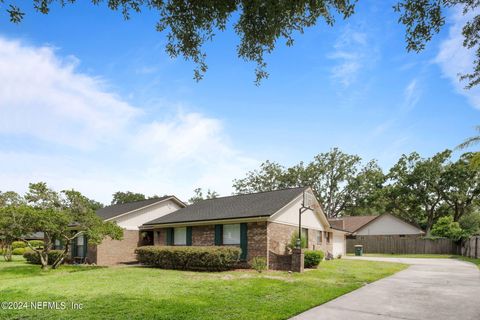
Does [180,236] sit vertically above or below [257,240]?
below

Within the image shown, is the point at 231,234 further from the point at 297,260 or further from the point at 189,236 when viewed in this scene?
the point at 297,260

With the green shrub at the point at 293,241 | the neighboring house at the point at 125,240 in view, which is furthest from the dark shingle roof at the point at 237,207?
the green shrub at the point at 293,241

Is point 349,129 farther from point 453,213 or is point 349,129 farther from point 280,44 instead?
point 453,213

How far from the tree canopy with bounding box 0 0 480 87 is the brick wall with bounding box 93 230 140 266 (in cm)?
1928

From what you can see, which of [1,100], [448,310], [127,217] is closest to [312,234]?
[127,217]

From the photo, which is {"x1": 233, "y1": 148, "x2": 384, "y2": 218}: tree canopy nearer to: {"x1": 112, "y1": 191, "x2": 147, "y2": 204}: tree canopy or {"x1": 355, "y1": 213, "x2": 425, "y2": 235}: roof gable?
{"x1": 355, "y1": 213, "x2": 425, "y2": 235}: roof gable

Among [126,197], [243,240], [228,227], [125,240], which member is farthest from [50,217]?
[126,197]

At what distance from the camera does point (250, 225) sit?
60.6ft

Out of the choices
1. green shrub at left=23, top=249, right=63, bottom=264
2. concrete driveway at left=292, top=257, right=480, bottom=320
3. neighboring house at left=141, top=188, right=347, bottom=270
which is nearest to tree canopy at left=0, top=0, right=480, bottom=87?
concrete driveway at left=292, top=257, right=480, bottom=320

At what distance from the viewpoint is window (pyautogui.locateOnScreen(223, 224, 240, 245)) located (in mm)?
19000

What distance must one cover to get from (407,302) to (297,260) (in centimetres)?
746

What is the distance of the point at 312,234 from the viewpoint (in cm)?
2342

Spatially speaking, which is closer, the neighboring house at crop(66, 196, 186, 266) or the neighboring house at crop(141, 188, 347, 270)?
the neighboring house at crop(141, 188, 347, 270)

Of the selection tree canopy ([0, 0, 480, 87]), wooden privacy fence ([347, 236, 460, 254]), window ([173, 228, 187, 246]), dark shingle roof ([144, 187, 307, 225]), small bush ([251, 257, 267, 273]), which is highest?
tree canopy ([0, 0, 480, 87])
